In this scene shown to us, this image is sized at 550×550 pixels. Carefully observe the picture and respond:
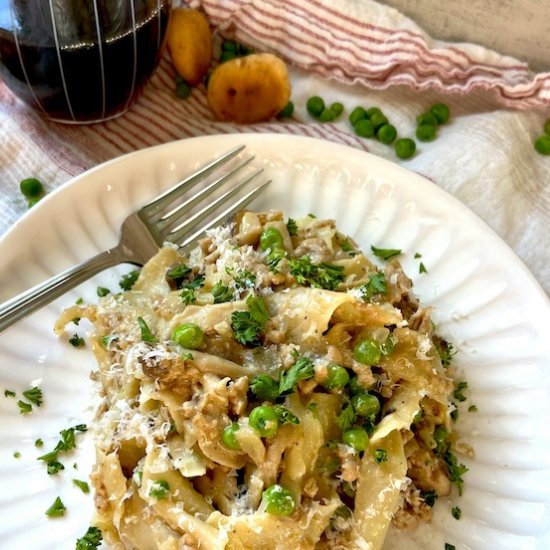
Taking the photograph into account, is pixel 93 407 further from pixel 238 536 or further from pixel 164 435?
pixel 238 536

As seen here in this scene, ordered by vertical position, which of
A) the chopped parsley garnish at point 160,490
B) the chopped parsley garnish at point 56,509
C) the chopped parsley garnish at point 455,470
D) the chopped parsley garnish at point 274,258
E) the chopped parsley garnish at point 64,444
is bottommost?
the chopped parsley garnish at point 56,509

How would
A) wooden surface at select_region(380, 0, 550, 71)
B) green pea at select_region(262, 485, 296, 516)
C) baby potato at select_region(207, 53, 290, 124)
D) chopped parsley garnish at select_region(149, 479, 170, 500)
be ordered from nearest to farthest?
1. green pea at select_region(262, 485, 296, 516)
2. chopped parsley garnish at select_region(149, 479, 170, 500)
3. baby potato at select_region(207, 53, 290, 124)
4. wooden surface at select_region(380, 0, 550, 71)

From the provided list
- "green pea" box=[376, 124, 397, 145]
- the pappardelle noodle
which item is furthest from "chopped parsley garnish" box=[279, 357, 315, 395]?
"green pea" box=[376, 124, 397, 145]

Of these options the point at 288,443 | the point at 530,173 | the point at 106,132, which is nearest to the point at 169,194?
the point at 106,132

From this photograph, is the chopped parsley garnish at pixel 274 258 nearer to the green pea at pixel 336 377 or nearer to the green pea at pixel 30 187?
the green pea at pixel 336 377

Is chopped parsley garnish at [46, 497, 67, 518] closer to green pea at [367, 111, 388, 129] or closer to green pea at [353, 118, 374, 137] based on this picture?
green pea at [353, 118, 374, 137]

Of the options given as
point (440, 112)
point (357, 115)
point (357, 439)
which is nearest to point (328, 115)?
point (357, 115)

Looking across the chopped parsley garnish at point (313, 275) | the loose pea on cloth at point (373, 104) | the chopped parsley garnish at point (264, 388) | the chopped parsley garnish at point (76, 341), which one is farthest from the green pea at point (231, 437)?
the loose pea on cloth at point (373, 104)
